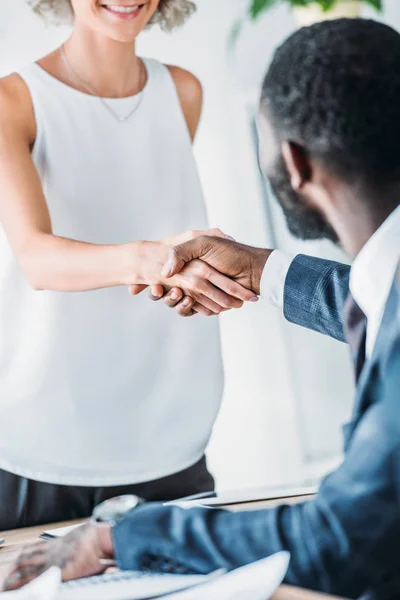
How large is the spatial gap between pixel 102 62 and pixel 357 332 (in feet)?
3.55

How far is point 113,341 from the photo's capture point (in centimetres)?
168

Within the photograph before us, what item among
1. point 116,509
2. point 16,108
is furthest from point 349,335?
point 16,108

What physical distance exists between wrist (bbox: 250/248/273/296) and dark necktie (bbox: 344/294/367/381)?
26.2 inches

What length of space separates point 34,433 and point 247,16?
208 cm

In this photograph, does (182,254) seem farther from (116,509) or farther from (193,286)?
(116,509)

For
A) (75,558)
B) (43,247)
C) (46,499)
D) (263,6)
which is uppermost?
(263,6)

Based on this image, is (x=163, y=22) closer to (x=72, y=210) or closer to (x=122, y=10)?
(x=122, y=10)

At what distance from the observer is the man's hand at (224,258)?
5.32ft

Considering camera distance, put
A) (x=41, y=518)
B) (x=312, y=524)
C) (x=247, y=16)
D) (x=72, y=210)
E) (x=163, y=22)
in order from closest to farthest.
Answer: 1. (x=312, y=524)
2. (x=41, y=518)
3. (x=72, y=210)
4. (x=163, y=22)
5. (x=247, y=16)

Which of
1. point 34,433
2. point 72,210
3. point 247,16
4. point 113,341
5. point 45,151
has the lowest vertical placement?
point 34,433

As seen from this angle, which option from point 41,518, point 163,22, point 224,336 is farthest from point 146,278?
point 224,336

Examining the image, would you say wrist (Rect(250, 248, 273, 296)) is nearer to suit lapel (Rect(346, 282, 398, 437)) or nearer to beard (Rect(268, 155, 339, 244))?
beard (Rect(268, 155, 339, 244))

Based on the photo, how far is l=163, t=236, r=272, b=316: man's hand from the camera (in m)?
1.62

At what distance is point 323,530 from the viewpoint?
82 cm
